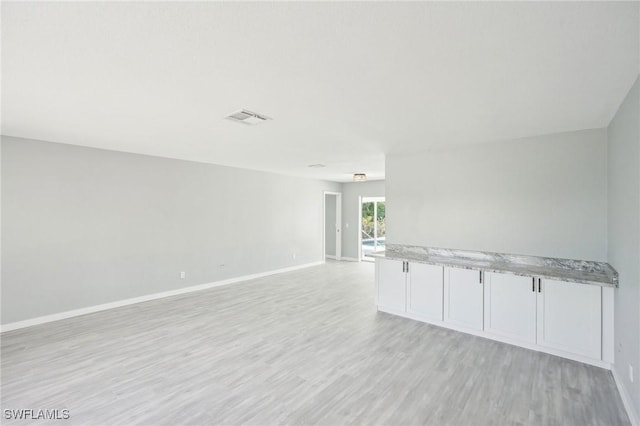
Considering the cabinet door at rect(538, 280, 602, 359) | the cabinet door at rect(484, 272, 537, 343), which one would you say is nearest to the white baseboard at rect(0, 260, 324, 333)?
the cabinet door at rect(484, 272, 537, 343)

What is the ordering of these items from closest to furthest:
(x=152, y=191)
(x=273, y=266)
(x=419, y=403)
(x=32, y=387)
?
(x=419, y=403)
(x=32, y=387)
(x=152, y=191)
(x=273, y=266)

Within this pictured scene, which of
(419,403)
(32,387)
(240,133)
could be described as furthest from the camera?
(240,133)

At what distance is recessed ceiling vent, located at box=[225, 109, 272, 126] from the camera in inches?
115

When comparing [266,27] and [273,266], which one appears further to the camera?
[273,266]

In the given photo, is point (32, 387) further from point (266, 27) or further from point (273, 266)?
point (273, 266)

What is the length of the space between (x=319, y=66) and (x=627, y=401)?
135 inches

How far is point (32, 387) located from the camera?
8.44ft

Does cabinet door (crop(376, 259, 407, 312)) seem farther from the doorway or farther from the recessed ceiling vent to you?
the doorway

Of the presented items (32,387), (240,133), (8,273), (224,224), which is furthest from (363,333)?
(8,273)

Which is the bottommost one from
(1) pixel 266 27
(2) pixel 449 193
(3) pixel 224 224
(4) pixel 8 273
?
(4) pixel 8 273

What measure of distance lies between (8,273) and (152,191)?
6.81ft

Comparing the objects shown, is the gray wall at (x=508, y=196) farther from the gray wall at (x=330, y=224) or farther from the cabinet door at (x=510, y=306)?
the gray wall at (x=330, y=224)

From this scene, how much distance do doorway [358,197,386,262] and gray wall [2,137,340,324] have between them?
3391mm

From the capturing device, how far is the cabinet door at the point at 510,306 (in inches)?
131
